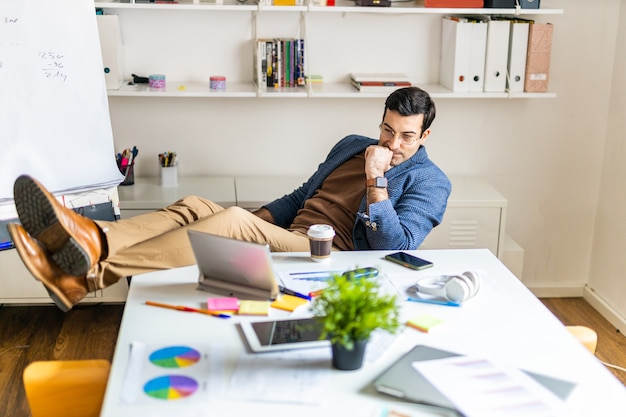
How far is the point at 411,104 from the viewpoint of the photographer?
8.89ft

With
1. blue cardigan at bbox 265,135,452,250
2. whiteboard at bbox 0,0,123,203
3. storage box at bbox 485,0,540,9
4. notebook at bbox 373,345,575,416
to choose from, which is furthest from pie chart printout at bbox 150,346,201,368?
storage box at bbox 485,0,540,9

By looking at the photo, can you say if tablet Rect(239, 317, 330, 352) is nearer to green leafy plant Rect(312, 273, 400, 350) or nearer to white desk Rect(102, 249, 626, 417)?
white desk Rect(102, 249, 626, 417)

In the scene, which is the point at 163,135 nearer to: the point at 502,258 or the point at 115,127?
the point at 115,127

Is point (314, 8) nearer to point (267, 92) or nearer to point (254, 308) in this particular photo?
point (267, 92)

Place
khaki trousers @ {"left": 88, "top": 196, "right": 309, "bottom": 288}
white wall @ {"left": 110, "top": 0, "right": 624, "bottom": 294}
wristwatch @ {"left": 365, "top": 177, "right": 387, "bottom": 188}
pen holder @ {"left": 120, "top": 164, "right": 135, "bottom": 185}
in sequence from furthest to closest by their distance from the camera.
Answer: white wall @ {"left": 110, "top": 0, "right": 624, "bottom": 294} < pen holder @ {"left": 120, "top": 164, "right": 135, "bottom": 185} < wristwatch @ {"left": 365, "top": 177, "right": 387, "bottom": 188} < khaki trousers @ {"left": 88, "top": 196, "right": 309, "bottom": 288}

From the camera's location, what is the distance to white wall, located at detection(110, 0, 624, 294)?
3650mm

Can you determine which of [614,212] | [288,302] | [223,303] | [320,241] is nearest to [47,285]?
[223,303]

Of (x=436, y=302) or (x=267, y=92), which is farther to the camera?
(x=267, y=92)

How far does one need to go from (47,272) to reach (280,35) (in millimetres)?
1892

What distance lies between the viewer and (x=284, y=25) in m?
3.58

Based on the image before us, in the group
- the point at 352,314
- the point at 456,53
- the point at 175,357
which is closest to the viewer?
the point at 352,314

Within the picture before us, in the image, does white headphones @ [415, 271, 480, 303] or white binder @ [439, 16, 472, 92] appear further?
white binder @ [439, 16, 472, 92]

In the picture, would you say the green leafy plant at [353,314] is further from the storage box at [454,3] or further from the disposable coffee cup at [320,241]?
the storage box at [454,3]

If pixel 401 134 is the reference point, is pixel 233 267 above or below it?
below
